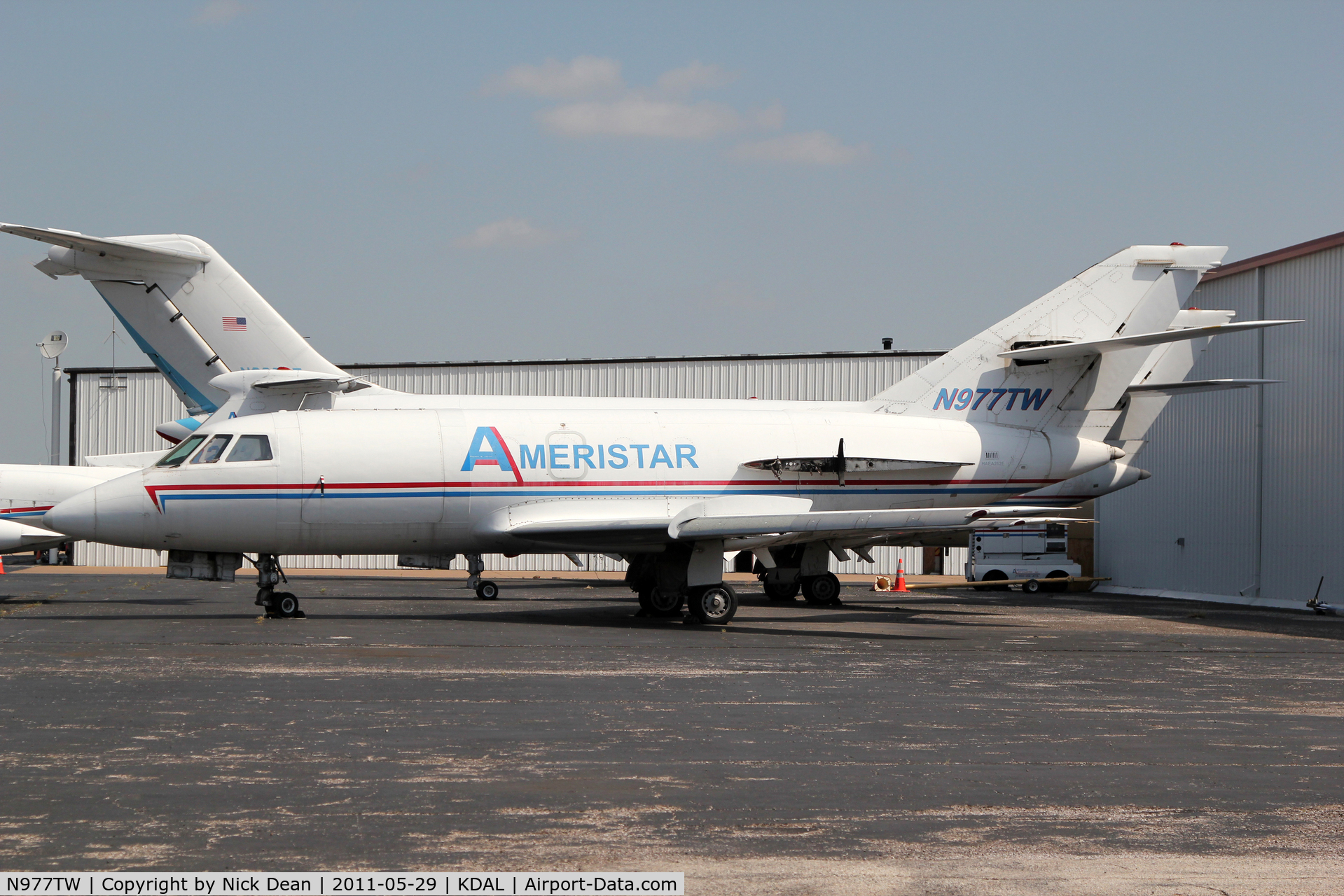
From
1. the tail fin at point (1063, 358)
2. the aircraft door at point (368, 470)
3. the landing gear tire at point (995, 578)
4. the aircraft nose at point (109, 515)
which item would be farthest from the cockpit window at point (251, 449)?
the landing gear tire at point (995, 578)

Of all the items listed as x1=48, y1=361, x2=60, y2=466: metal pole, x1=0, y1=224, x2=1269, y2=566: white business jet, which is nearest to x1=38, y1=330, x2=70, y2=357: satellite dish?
x1=48, y1=361, x2=60, y2=466: metal pole

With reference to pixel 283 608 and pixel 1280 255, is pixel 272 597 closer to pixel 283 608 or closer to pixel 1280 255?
pixel 283 608

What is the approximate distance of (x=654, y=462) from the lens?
772 inches

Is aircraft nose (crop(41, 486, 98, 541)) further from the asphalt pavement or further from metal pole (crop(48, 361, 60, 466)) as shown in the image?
metal pole (crop(48, 361, 60, 466))

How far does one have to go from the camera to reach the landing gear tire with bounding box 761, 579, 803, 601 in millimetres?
25922

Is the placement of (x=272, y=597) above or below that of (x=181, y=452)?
below

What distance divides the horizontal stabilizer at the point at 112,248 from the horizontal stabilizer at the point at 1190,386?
1767cm

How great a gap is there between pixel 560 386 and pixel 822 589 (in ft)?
72.0

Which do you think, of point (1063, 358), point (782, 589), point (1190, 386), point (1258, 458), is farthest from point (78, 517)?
point (1258, 458)

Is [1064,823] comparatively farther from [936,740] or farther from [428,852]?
[428,852]

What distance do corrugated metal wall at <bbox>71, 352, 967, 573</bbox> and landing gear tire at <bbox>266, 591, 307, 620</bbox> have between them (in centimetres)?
2502

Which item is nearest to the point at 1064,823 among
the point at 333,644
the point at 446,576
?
the point at 333,644

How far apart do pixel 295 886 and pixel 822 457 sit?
15.6 metres

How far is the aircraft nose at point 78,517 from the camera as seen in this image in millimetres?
17328
